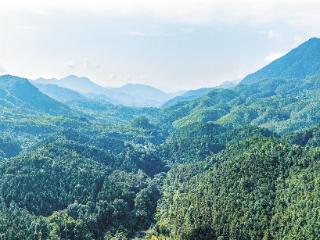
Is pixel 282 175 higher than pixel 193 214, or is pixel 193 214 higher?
pixel 282 175

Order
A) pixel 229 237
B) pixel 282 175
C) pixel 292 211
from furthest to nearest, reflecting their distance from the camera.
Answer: pixel 282 175, pixel 229 237, pixel 292 211

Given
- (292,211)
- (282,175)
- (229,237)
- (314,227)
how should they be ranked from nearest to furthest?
1. (314,227)
2. (292,211)
3. (229,237)
4. (282,175)

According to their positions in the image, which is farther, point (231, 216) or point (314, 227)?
point (231, 216)

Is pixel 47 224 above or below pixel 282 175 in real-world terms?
below

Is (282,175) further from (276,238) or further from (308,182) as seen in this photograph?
(276,238)

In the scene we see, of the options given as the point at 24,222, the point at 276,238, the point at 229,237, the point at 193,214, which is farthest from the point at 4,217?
the point at 276,238

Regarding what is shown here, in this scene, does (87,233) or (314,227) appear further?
(87,233)

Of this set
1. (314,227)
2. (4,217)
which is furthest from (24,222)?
(314,227)

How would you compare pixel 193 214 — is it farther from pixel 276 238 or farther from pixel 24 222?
pixel 24 222

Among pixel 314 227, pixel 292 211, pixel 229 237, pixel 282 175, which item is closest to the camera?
pixel 314 227
